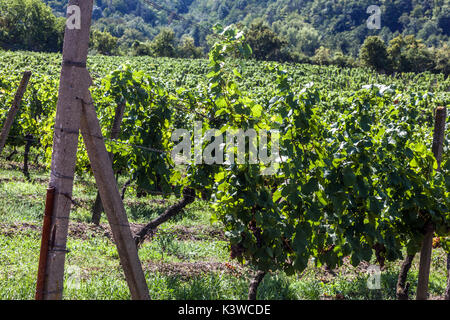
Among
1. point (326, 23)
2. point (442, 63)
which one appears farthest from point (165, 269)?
point (326, 23)

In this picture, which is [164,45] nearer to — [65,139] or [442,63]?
[442,63]

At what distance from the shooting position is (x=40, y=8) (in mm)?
63844

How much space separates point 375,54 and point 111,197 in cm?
5012

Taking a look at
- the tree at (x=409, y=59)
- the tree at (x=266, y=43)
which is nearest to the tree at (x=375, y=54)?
the tree at (x=409, y=59)

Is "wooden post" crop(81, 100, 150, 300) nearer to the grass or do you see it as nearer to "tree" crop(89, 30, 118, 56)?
the grass

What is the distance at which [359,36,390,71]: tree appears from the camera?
156 ft

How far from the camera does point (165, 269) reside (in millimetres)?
5367

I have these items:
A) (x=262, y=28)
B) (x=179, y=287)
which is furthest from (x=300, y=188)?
(x=262, y=28)

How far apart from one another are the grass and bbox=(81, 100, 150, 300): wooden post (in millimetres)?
1533

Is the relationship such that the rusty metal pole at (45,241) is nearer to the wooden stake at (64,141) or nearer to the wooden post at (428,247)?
the wooden stake at (64,141)

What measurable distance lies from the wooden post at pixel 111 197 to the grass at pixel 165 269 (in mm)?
1533

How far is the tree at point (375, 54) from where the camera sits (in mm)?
47531

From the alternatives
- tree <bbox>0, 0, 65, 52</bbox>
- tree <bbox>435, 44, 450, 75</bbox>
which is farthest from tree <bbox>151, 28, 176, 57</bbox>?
tree <bbox>435, 44, 450, 75</bbox>
